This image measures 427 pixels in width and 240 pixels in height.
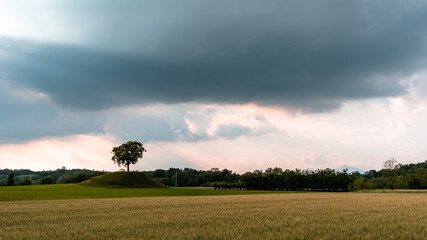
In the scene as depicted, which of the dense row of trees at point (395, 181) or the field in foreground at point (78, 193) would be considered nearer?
the field in foreground at point (78, 193)

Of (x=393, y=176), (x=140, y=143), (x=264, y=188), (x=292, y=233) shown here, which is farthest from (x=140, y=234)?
(x=393, y=176)

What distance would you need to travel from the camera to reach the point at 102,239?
13.0 metres

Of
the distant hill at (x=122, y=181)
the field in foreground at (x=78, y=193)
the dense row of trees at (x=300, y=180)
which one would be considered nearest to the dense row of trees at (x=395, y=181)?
the dense row of trees at (x=300, y=180)

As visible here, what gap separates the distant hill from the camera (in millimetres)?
139875

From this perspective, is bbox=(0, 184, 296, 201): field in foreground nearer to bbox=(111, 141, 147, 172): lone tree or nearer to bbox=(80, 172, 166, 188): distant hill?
bbox=(80, 172, 166, 188): distant hill

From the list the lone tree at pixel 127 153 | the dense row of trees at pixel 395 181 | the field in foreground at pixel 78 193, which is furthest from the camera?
the lone tree at pixel 127 153

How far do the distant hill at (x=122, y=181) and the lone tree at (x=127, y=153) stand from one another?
13.8 m

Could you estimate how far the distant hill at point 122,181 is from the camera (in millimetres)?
139875

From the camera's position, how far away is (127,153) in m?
167

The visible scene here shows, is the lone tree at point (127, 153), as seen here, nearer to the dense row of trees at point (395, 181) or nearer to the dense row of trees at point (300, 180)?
the dense row of trees at point (300, 180)

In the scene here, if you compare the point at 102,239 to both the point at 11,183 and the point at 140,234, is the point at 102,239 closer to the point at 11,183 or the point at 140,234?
the point at 140,234

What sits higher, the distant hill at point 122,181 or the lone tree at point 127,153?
the lone tree at point 127,153

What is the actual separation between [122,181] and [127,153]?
1006 inches

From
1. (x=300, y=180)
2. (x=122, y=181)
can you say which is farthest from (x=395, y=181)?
(x=122, y=181)
